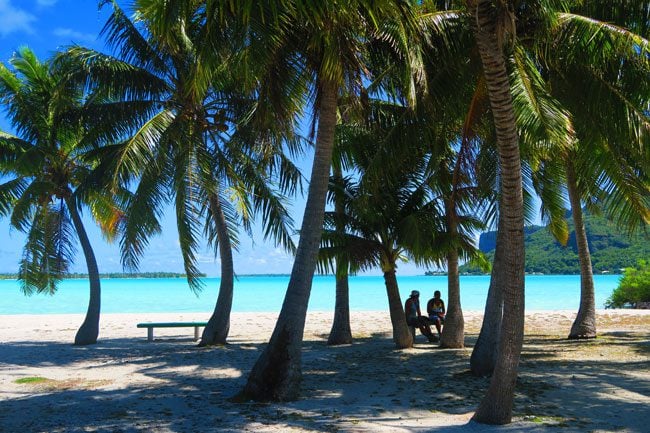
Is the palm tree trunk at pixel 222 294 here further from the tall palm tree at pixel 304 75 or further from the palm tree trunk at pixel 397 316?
the tall palm tree at pixel 304 75

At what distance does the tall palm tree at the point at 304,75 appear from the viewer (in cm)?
750

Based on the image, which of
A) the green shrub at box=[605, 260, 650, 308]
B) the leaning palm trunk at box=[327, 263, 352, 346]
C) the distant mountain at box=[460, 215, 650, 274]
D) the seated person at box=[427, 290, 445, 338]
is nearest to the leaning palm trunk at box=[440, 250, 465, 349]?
the seated person at box=[427, 290, 445, 338]

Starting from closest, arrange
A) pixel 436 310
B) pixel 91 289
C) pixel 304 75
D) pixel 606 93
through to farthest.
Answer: pixel 304 75 → pixel 606 93 → pixel 436 310 → pixel 91 289

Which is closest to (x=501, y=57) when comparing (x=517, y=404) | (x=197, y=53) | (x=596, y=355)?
(x=197, y=53)

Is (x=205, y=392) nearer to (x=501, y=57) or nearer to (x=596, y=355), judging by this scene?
(x=501, y=57)

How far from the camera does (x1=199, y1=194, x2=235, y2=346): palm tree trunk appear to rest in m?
14.0

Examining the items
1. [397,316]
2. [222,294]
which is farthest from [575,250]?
[222,294]

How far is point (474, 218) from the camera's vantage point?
40.4ft

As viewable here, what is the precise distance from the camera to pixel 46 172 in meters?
15.2

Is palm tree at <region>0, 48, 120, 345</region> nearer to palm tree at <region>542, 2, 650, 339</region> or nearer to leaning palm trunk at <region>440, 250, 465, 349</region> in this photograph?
leaning palm trunk at <region>440, 250, 465, 349</region>

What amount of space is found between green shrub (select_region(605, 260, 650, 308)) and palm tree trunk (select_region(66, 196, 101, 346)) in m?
21.5

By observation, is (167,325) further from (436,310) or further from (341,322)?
(436,310)

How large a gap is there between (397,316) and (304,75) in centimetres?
583

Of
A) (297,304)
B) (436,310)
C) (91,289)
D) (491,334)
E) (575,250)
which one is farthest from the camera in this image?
(575,250)
